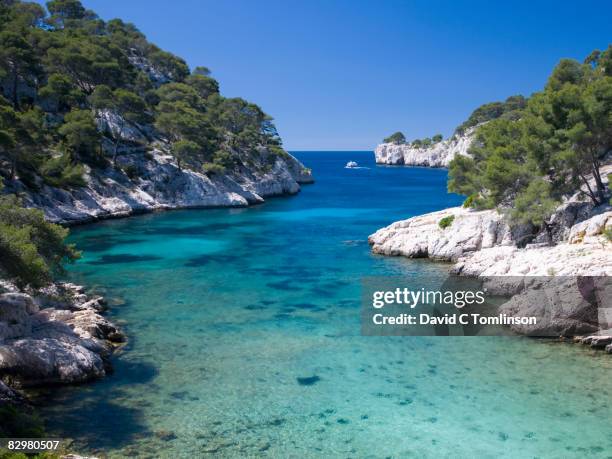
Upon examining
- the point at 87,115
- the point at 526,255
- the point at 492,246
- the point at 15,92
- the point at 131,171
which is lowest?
the point at 492,246

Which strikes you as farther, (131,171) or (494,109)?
(494,109)

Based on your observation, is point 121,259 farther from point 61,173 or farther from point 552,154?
point 552,154

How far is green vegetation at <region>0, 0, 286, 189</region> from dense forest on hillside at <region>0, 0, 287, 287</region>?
12cm

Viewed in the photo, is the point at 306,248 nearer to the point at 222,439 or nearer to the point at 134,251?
the point at 134,251

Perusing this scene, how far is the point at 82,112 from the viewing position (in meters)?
56.0

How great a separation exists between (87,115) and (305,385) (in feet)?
166

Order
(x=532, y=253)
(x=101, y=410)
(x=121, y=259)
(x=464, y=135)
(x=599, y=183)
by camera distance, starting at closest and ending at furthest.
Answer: (x=101, y=410), (x=532, y=253), (x=599, y=183), (x=121, y=259), (x=464, y=135)

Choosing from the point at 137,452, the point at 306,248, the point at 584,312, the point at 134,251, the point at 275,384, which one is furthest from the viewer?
the point at 306,248

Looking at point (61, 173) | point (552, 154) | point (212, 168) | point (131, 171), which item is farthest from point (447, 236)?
point (131, 171)

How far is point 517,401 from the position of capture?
587 inches

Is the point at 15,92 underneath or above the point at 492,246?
above

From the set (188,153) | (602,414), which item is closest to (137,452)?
(602,414)

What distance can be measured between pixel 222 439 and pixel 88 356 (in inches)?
251

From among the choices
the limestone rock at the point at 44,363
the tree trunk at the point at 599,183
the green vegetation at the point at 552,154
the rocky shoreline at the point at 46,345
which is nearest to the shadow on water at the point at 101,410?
the limestone rock at the point at 44,363
